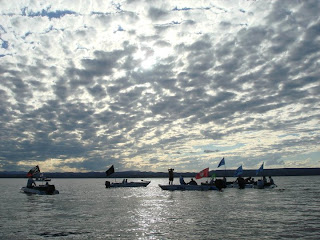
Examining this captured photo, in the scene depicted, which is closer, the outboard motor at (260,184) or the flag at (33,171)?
the flag at (33,171)

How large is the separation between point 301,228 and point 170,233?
31.8 feet

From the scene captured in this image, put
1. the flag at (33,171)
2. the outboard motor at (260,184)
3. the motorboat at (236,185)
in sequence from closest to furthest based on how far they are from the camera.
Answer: the flag at (33,171) < the outboard motor at (260,184) < the motorboat at (236,185)

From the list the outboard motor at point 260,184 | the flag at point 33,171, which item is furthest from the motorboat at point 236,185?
the flag at point 33,171

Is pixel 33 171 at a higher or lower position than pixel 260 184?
higher

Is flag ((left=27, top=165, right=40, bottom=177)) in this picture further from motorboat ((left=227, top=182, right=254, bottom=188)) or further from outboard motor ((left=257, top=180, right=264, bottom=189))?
outboard motor ((left=257, top=180, right=264, bottom=189))

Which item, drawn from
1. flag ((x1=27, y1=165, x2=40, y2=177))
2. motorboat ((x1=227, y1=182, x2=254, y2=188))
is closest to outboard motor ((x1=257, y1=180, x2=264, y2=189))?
motorboat ((x1=227, y1=182, x2=254, y2=188))

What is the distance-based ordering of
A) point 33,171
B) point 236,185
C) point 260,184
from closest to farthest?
1. point 33,171
2. point 260,184
3. point 236,185

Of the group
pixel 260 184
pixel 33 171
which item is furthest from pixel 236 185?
pixel 33 171

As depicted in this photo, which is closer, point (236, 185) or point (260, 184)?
point (260, 184)

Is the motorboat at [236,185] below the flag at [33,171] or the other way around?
below

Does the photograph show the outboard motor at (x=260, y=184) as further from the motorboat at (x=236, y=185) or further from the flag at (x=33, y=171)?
the flag at (x=33, y=171)

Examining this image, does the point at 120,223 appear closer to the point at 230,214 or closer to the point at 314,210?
the point at 230,214

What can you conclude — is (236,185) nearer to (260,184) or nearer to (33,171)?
(260,184)

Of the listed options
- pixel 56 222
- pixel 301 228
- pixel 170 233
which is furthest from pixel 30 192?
pixel 301 228
